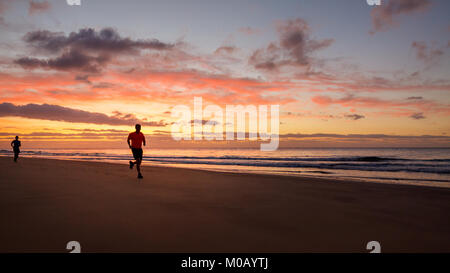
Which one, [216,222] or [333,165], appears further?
[333,165]

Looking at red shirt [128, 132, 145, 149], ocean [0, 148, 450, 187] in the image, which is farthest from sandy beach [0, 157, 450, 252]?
ocean [0, 148, 450, 187]

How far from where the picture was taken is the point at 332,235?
4.48m

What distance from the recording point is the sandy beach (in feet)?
13.2

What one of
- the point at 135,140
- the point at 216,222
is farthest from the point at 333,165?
the point at 216,222

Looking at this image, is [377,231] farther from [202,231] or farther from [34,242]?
[34,242]

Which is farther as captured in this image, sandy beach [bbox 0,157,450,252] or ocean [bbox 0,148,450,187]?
ocean [bbox 0,148,450,187]

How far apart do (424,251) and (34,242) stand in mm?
5677

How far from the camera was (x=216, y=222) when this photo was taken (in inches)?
199

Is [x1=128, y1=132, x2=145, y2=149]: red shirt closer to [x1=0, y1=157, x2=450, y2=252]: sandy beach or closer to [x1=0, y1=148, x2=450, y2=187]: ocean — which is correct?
[x1=0, y1=157, x2=450, y2=252]: sandy beach

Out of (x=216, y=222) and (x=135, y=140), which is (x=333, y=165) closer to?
(x=135, y=140)

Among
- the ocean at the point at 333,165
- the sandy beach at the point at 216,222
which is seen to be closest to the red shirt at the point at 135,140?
the sandy beach at the point at 216,222
